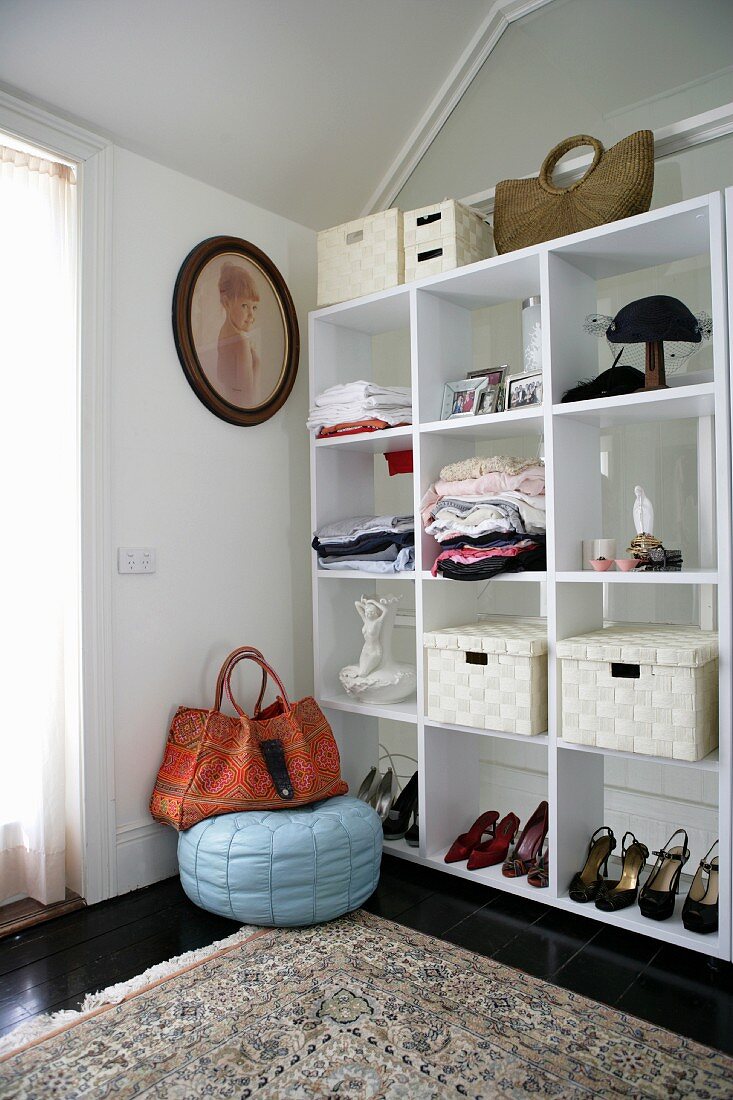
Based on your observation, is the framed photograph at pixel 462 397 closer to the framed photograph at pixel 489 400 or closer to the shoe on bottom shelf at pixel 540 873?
the framed photograph at pixel 489 400

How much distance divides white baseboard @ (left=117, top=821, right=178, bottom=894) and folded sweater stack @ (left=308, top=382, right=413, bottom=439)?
1.54m

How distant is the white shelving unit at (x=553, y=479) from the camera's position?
2.01m

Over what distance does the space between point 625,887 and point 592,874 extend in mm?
101

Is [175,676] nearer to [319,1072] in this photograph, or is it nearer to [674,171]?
[319,1072]

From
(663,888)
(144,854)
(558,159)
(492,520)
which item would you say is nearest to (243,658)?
(144,854)

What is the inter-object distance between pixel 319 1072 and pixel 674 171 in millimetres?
2782

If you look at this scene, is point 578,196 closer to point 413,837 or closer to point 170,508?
point 170,508

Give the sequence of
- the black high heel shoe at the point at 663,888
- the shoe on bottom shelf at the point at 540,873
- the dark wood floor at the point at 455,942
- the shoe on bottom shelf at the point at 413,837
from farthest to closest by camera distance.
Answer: the shoe on bottom shelf at the point at 413,837 → the shoe on bottom shelf at the point at 540,873 → the black high heel shoe at the point at 663,888 → the dark wood floor at the point at 455,942

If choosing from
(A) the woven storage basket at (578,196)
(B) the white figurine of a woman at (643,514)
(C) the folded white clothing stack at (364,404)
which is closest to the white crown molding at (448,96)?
(A) the woven storage basket at (578,196)

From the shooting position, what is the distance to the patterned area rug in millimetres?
1563

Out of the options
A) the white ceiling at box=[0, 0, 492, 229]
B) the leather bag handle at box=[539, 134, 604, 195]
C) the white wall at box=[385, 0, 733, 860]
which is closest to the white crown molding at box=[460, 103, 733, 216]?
the leather bag handle at box=[539, 134, 604, 195]

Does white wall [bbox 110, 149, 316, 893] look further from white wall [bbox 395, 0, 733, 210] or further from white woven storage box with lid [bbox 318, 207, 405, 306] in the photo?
white wall [bbox 395, 0, 733, 210]

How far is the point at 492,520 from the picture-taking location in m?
2.39

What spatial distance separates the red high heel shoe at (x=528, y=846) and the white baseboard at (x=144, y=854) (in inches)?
44.4
